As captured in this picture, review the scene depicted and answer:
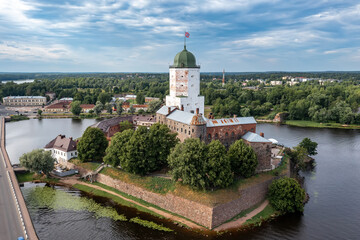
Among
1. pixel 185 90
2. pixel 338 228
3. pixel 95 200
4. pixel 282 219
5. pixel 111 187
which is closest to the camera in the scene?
pixel 338 228

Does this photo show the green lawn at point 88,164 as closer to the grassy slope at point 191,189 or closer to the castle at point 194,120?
the grassy slope at point 191,189

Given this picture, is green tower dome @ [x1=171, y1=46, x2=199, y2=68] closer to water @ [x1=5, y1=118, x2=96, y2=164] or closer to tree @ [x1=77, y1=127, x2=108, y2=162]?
tree @ [x1=77, y1=127, x2=108, y2=162]

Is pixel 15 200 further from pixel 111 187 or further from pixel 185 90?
pixel 185 90

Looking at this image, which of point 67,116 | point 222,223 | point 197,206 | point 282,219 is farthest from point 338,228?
point 67,116

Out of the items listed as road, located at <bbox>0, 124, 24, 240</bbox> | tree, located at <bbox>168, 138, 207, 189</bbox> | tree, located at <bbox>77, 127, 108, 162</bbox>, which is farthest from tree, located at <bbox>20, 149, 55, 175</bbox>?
tree, located at <bbox>168, 138, 207, 189</bbox>

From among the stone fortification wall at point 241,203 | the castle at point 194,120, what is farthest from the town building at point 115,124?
the stone fortification wall at point 241,203

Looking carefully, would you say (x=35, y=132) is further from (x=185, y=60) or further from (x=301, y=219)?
(x=301, y=219)
